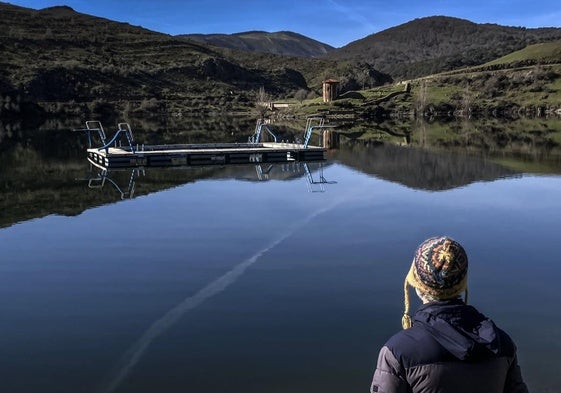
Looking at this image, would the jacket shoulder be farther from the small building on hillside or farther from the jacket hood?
the small building on hillside

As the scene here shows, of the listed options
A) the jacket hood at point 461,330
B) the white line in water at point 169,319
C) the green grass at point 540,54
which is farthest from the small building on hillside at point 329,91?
the jacket hood at point 461,330

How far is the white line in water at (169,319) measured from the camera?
21.1 ft

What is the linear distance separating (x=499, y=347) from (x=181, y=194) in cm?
1704

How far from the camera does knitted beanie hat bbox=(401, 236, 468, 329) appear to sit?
105 inches

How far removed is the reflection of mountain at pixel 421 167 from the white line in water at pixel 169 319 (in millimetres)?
10880

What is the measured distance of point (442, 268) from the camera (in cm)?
268

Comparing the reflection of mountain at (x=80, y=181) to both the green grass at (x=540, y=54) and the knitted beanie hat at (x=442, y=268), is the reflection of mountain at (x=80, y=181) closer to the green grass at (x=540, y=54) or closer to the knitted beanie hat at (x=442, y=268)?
the knitted beanie hat at (x=442, y=268)

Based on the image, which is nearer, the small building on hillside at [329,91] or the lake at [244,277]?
the lake at [244,277]

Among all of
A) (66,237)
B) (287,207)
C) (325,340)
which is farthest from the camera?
(287,207)

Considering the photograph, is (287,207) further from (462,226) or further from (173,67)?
(173,67)

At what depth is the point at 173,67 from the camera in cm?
12019

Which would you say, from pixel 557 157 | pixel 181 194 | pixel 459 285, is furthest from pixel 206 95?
pixel 459 285

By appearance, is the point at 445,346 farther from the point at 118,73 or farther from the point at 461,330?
the point at 118,73

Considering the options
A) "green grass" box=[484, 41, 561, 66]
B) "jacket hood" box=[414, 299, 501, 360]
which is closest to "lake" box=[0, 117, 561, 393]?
"jacket hood" box=[414, 299, 501, 360]
